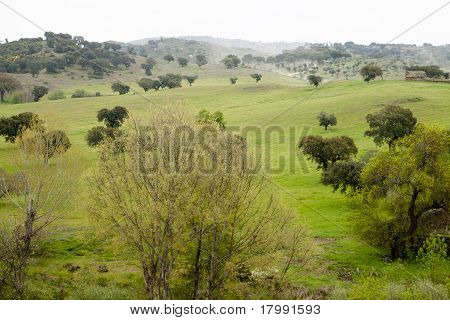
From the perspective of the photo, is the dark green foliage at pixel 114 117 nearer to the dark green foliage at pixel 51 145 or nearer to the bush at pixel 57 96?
the dark green foliage at pixel 51 145

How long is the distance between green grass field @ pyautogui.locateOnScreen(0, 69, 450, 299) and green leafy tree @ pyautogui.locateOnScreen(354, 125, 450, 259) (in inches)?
108

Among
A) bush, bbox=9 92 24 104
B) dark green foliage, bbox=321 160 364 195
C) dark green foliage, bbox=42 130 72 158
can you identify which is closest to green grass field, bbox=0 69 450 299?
dark green foliage, bbox=321 160 364 195

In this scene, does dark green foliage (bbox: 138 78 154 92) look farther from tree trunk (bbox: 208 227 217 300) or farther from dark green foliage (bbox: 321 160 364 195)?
tree trunk (bbox: 208 227 217 300)

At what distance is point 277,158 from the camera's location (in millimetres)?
82500

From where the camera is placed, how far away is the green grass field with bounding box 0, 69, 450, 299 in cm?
4203

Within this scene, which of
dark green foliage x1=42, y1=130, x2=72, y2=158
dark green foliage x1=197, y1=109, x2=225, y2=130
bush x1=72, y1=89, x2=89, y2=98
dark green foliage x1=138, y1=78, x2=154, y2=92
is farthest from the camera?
dark green foliage x1=138, y1=78, x2=154, y2=92

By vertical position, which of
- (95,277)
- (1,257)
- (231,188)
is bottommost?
(95,277)

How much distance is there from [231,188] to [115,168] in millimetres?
9019

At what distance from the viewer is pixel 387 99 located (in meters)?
116

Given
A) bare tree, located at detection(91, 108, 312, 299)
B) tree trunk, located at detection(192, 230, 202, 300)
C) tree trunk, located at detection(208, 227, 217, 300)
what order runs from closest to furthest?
1. bare tree, located at detection(91, 108, 312, 299)
2. tree trunk, located at detection(208, 227, 217, 300)
3. tree trunk, located at detection(192, 230, 202, 300)

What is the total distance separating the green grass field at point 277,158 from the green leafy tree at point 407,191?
2.74m
